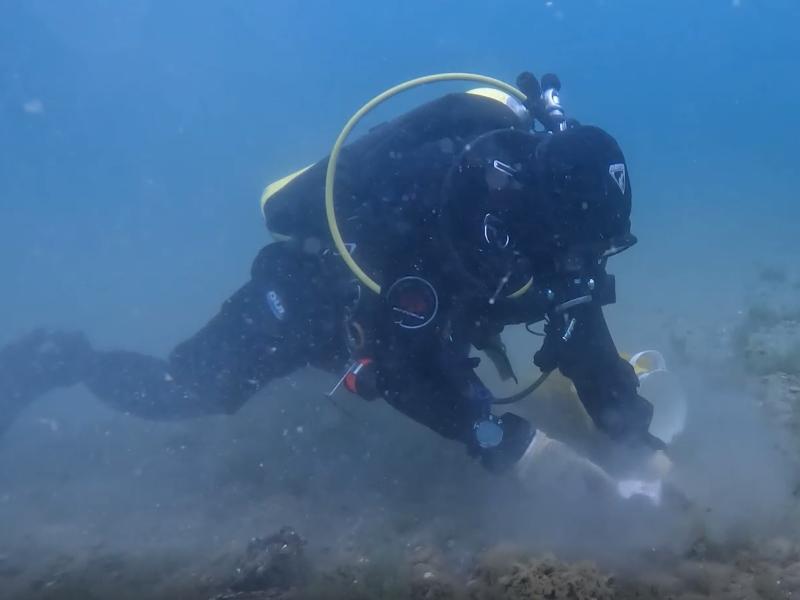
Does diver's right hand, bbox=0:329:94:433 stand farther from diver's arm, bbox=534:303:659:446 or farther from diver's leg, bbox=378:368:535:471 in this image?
diver's arm, bbox=534:303:659:446

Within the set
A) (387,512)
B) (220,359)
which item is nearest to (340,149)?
→ (220,359)

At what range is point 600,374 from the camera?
3734 mm

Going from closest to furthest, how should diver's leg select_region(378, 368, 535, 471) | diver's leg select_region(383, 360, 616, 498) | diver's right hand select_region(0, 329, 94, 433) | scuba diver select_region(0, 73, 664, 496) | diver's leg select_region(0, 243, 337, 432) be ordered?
scuba diver select_region(0, 73, 664, 496) < diver's leg select_region(383, 360, 616, 498) < diver's leg select_region(378, 368, 535, 471) < diver's leg select_region(0, 243, 337, 432) < diver's right hand select_region(0, 329, 94, 433)

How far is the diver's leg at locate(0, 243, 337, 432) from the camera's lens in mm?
4625

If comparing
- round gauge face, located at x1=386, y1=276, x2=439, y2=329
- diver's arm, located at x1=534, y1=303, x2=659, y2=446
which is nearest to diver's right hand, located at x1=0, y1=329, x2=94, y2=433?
round gauge face, located at x1=386, y1=276, x2=439, y2=329

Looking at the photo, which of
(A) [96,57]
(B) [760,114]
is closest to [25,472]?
(B) [760,114]

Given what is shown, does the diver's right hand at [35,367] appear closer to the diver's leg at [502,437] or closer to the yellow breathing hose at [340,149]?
the yellow breathing hose at [340,149]

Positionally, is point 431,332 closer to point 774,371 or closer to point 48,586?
point 48,586

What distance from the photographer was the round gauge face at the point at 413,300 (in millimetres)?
3592

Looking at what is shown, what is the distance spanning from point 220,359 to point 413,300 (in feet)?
7.43

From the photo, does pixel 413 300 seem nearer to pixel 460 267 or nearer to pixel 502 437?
pixel 460 267

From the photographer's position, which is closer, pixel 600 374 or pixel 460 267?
pixel 460 267

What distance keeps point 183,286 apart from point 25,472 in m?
20.2

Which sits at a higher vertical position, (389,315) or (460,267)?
(460,267)
